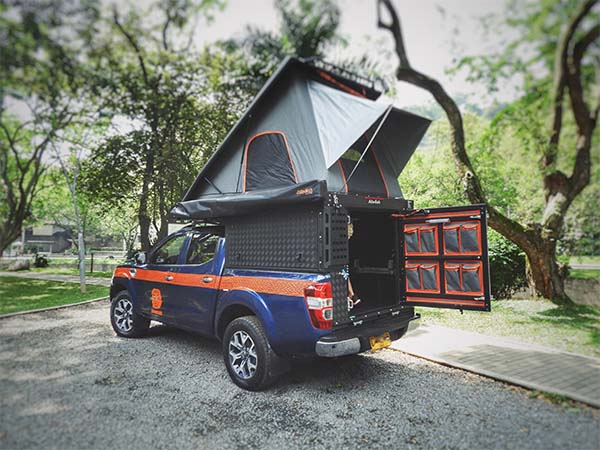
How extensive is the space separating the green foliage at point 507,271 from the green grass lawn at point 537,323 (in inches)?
23.6

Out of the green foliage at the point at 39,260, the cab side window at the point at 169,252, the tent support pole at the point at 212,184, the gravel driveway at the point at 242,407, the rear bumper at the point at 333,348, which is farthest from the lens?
the tent support pole at the point at 212,184

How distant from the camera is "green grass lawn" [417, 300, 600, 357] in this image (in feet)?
19.2

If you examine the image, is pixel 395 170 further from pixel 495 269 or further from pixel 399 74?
pixel 495 269

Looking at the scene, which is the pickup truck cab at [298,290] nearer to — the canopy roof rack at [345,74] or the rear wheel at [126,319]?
the rear wheel at [126,319]

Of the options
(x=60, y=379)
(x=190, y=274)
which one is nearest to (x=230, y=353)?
(x=190, y=274)

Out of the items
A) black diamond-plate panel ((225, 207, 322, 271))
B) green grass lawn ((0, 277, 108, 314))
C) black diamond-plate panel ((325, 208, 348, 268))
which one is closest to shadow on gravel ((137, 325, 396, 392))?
black diamond-plate panel ((225, 207, 322, 271))

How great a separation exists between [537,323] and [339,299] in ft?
17.1

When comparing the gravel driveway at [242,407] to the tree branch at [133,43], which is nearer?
the gravel driveway at [242,407]

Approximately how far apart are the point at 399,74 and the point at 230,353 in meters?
7.02

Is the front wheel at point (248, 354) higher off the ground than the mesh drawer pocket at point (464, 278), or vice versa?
the mesh drawer pocket at point (464, 278)

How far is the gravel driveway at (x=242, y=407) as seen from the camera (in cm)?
287

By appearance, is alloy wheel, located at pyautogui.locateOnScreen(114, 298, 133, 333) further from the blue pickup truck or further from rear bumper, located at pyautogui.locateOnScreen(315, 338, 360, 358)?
rear bumper, located at pyautogui.locateOnScreen(315, 338, 360, 358)

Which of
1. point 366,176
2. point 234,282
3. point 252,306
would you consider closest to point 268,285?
point 252,306

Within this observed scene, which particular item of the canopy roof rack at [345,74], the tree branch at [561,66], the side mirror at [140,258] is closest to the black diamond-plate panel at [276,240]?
the side mirror at [140,258]
